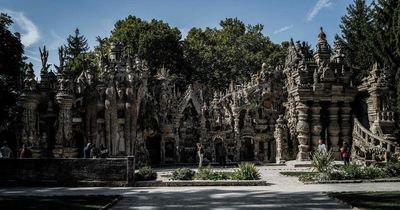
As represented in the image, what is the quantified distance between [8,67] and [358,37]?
33838 mm

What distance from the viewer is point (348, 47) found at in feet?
159

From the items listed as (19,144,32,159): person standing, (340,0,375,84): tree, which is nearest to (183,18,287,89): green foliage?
(340,0,375,84): tree

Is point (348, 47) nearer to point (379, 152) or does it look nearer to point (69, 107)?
point (379, 152)

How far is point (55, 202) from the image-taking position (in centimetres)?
1598

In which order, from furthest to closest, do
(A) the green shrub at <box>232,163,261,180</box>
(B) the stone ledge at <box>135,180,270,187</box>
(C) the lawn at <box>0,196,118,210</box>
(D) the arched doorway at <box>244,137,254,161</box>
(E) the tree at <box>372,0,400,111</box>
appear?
1. (D) the arched doorway at <box>244,137,254,161</box>
2. (E) the tree at <box>372,0,400,111</box>
3. (A) the green shrub at <box>232,163,261,180</box>
4. (B) the stone ledge at <box>135,180,270,187</box>
5. (C) the lawn at <box>0,196,118,210</box>

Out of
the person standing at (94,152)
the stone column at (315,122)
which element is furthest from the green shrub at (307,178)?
the person standing at (94,152)

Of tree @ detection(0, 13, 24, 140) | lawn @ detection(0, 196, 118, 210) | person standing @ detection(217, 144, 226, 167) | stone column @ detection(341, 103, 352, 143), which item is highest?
tree @ detection(0, 13, 24, 140)

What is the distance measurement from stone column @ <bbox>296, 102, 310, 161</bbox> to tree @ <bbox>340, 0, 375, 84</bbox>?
31.1 ft

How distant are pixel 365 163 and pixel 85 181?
597 inches

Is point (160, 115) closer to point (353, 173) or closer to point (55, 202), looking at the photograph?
point (353, 173)

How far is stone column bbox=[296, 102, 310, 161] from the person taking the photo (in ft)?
105

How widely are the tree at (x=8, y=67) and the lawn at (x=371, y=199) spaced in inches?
1268

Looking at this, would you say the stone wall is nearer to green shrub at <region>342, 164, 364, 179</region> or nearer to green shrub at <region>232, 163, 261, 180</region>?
green shrub at <region>232, 163, 261, 180</region>

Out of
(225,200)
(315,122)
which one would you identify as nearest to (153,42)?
(315,122)
